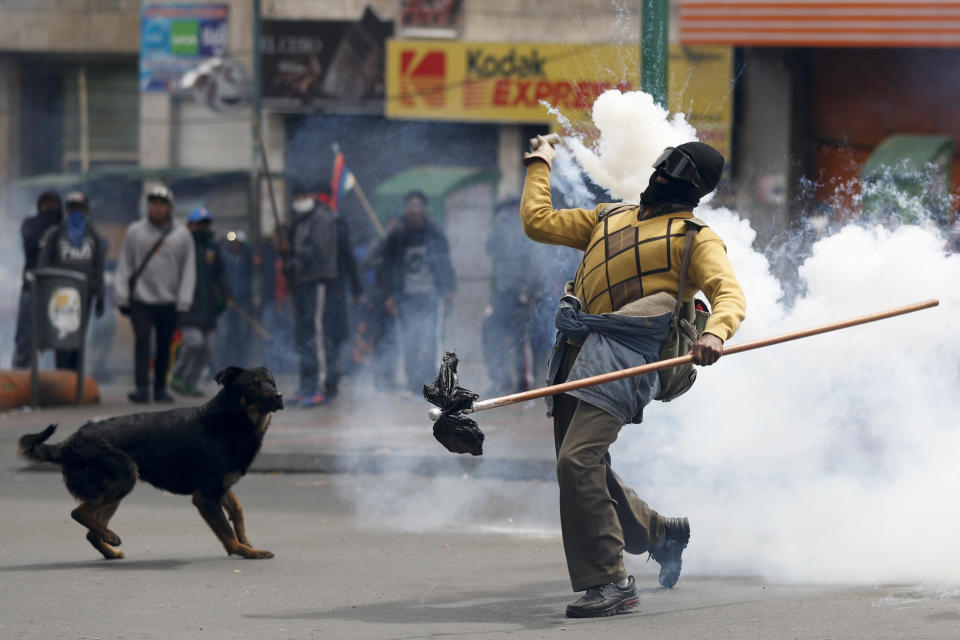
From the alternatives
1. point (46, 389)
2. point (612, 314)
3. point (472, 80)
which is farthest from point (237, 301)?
point (612, 314)

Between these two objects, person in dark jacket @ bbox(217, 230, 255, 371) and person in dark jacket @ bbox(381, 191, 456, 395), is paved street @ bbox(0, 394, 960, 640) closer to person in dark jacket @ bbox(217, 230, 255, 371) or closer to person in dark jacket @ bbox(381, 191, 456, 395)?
person in dark jacket @ bbox(381, 191, 456, 395)

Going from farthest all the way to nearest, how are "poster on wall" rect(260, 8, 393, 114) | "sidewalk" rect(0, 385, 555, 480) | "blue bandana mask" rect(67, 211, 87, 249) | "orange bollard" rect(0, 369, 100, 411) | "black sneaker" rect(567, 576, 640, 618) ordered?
"poster on wall" rect(260, 8, 393, 114) < "blue bandana mask" rect(67, 211, 87, 249) < "orange bollard" rect(0, 369, 100, 411) < "sidewalk" rect(0, 385, 555, 480) < "black sneaker" rect(567, 576, 640, 618)

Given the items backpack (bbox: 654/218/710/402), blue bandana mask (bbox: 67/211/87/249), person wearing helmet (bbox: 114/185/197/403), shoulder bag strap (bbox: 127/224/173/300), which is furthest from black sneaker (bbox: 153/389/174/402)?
backpack (bbox: 654/218/710/402)

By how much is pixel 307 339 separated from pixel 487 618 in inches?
285

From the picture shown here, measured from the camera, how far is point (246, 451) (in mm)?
6465

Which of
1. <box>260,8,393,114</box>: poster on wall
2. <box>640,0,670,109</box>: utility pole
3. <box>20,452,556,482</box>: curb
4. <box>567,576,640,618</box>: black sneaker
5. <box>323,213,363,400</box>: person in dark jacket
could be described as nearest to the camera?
<box>567,576,640,618</box>: black sneaker

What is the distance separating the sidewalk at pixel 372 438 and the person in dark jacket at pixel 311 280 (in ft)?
0.96

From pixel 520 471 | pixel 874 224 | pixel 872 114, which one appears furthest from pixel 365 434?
pixel 872 114

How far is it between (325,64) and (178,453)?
14.7 metres

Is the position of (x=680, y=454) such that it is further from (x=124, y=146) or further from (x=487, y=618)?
(x=124, y=146)

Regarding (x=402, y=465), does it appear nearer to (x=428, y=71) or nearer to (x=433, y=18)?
(x=428, y=71)

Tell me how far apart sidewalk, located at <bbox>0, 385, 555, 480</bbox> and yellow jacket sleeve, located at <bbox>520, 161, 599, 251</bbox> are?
3694mm

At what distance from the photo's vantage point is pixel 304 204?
12.4m

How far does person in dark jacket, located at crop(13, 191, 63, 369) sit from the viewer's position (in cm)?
1318
